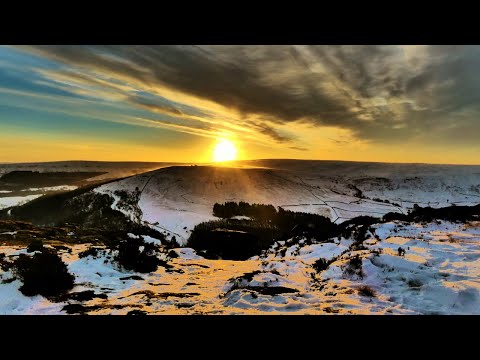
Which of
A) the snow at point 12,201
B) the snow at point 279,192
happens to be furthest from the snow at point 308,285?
the snow at point 12,201

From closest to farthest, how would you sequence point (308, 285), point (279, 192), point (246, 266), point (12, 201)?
point (308, 285), point (246, 266), point (12, 201), point (279, 192)

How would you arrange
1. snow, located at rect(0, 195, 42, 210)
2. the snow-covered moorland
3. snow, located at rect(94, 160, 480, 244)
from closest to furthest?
the snow-covered moorland
snow, located at rect(94, 160, 480, 244)
snow, located at rect(0, 195, 42, 210)

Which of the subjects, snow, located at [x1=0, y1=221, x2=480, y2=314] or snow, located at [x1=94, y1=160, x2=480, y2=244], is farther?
snow, located at [x1=94, y1=160, x2=480, y2=244]

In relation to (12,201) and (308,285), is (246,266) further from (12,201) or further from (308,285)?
(12,201)

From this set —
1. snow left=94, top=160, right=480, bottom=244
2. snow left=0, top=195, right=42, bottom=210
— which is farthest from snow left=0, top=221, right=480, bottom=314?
snow left=0, top=195, right=42, bottom=210

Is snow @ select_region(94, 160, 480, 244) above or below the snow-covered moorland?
above

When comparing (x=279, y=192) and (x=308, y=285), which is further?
(x=279, y=192)

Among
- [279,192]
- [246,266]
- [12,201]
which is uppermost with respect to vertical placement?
[279,192]

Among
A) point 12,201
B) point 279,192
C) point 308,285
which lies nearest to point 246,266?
point 308,285

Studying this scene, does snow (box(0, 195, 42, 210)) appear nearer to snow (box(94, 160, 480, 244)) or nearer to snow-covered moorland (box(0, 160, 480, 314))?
snow-covered moorland (box(0, 160, 480, 314))

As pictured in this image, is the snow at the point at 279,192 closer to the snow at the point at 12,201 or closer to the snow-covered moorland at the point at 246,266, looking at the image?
the snow-covered moorland at the point at 246,266

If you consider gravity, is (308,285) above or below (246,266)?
above

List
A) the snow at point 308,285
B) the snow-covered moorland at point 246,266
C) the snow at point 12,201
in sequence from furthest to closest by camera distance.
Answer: the snow at point 12,201 → the snow-covered moorland at point 246,266 → the snow at point 308,285
